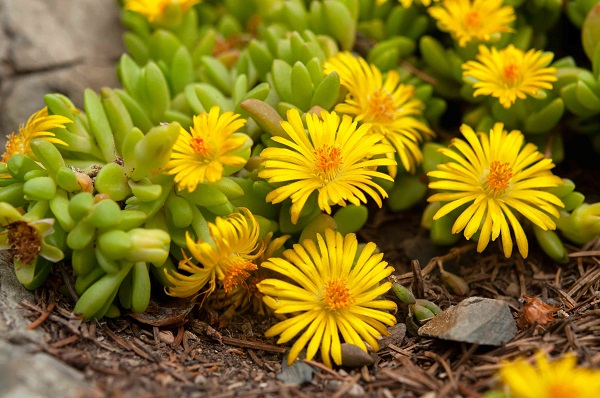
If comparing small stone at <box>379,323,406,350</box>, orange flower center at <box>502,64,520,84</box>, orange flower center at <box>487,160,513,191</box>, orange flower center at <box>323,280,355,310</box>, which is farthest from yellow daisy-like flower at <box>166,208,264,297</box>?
orange flower center at <box>502,64,520,84</box>

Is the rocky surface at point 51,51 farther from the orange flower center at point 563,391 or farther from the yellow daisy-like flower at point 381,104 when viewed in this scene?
the orange flower center at point 563,391

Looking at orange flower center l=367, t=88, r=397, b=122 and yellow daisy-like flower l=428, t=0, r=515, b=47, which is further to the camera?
yellow daisy-like flower l=428, t=0, r=515, b=47

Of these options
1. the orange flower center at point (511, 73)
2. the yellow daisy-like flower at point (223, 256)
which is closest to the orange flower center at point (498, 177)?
the orange flower center at point (511, 73)

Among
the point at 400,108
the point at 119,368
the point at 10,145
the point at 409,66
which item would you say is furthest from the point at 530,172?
the point at 10,145

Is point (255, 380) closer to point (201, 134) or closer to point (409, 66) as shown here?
point (201, 134)

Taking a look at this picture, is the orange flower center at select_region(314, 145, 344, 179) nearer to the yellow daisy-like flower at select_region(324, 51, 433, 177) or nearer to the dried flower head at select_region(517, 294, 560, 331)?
the yellow daisy-like flower at select_region(324, 51, 433, 177)

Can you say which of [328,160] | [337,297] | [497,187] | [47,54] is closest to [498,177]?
[497,187]
